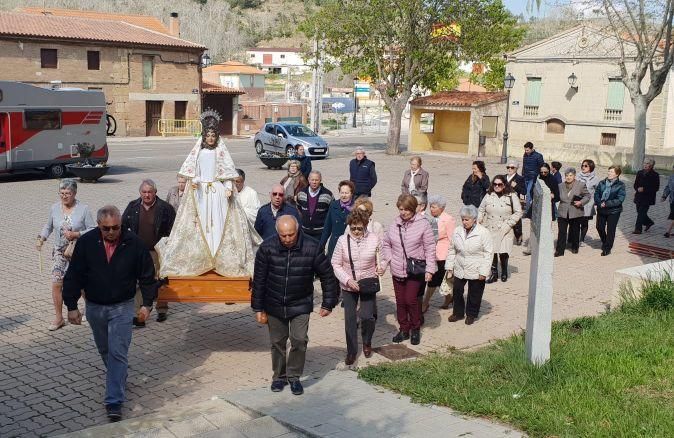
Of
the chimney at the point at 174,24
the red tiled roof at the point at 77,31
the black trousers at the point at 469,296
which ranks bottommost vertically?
the black trousers at the point at 469,296

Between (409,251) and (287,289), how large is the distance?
2.07 metres

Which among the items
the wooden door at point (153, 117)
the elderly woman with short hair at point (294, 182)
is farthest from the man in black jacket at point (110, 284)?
the wooden door at point (153, 117)

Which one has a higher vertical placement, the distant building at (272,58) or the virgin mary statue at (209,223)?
the distant building at (272,58)

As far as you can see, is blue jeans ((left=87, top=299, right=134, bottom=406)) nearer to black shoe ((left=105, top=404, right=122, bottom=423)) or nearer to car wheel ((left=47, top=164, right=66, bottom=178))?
black shoe ((left=105, top=404, right=122, bottom=423))

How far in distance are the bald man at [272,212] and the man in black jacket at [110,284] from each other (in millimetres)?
2300

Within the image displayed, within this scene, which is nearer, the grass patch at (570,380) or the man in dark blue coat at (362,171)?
the grass patch at (570,380)

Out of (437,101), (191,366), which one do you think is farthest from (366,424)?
(437,101)

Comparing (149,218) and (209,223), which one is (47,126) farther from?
(209,223)

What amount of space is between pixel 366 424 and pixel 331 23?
30635mm

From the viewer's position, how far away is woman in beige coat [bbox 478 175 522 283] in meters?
11.3

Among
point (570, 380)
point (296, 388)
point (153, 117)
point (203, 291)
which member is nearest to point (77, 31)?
point (153, 117)

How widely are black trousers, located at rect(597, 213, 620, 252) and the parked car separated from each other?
65.1ft

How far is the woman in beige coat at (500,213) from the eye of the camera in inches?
443

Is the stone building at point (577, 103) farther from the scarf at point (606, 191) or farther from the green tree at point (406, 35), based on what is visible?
the scarf at point (606, 191)
